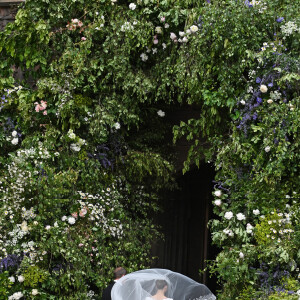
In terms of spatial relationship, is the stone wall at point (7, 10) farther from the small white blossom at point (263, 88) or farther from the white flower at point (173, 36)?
the small white blossom at point (263, 88)

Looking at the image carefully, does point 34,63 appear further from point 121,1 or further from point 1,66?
point 121,1

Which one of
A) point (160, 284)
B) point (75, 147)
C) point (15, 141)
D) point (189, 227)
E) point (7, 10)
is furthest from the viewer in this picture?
point (189, 227)

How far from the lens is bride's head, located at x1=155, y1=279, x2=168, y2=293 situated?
5.58 m

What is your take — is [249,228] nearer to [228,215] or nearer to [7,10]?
[228,215]

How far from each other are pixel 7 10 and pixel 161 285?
450 cm

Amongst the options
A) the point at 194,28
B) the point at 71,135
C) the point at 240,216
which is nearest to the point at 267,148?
the point at 240,216

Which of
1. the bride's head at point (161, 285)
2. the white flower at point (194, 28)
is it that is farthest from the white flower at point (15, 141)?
the bride's head at point (161, 285)

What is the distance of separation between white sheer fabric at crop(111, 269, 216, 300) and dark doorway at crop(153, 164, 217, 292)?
388 centimetres

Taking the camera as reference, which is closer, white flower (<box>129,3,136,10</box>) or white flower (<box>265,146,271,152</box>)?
white flower (<box>265,146,271,152</box>)

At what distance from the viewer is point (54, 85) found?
7.66 meters

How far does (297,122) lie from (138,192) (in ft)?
8.75

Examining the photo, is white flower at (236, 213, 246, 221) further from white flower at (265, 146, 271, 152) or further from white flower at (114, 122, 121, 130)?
white flower at (114, 122, 121, 130)

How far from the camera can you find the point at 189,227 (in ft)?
37.0

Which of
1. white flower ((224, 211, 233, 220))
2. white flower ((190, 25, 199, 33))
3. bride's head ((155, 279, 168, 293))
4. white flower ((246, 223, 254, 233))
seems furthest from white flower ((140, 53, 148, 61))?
bride's head ((155, 279, 168, 293))
